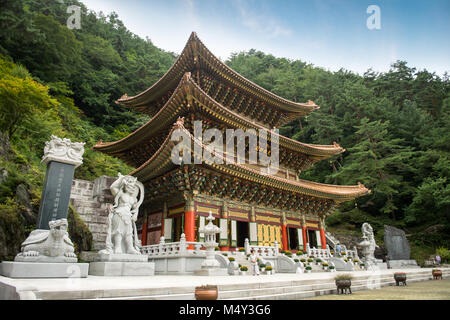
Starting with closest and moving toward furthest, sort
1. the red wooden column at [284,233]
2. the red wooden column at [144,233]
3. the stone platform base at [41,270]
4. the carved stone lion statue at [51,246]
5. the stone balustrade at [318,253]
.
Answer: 1. the stone platform base at [41,270]
2. the carved stone lion statue at [51,246]
3. the stone balustrade at [318,253]
4. the red wooden column at [144,233]
5. the red wooden column at [284,233]

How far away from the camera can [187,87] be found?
12680 millimetres

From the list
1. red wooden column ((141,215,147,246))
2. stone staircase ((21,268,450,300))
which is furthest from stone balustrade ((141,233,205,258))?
stone staircase ((21,268,450,300))

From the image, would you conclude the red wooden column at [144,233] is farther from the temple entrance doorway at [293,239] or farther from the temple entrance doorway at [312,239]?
the temple entrance doorway at [312,239]

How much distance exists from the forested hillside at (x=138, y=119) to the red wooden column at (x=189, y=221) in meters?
6.54

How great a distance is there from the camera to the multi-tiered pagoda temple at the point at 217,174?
1323 cm

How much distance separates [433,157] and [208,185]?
24.9 metres

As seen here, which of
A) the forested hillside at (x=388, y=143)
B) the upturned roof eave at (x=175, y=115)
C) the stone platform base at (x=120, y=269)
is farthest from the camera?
the forested hillside at (x=388, y=143)

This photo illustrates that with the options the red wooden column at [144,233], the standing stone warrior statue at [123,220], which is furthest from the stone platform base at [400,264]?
the standing stone warrior statue at [123,220]

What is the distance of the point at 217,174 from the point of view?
1361 centimetres

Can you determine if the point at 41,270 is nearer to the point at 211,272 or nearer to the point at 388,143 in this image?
the point at 211,272

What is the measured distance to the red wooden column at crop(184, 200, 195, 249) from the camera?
41.3ft

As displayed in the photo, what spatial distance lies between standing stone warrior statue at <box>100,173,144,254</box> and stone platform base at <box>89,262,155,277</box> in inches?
19.3

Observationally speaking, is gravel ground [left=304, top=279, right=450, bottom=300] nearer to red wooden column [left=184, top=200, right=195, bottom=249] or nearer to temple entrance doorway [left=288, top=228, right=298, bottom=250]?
red wooden column [left=184, top=200, right=195, bottom=249]
